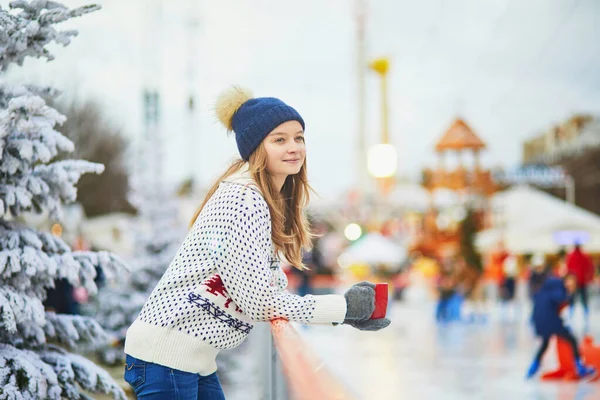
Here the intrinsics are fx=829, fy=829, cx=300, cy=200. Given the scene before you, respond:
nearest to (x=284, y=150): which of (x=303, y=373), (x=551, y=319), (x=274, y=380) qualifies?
(x=303, y=373)

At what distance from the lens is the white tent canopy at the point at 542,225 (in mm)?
19188

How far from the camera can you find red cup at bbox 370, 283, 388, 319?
2336 mm

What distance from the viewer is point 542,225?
20297 millimetres

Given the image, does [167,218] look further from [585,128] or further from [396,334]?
[585,128]

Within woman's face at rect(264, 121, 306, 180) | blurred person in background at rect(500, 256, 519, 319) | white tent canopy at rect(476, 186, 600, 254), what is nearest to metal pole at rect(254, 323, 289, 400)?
woman's face at rect(264, 121, 306, 180)

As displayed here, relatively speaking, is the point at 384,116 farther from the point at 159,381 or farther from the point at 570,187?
the point at 159,381

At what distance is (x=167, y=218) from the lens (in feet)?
35.2

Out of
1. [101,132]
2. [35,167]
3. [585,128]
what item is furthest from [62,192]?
[101,132]

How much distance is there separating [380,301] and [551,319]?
779 centimetres

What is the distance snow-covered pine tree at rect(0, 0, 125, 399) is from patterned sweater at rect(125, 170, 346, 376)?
1.00 meters

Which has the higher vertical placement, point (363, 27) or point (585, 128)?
point (363, 27)

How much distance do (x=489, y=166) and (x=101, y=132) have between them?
16.7 meters

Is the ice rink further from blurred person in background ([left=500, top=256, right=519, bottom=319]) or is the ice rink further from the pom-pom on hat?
the pom-pom on hat

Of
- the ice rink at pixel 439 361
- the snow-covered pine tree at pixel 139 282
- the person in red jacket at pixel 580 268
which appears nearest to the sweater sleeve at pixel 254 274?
the ice rink at pixel 439 361
